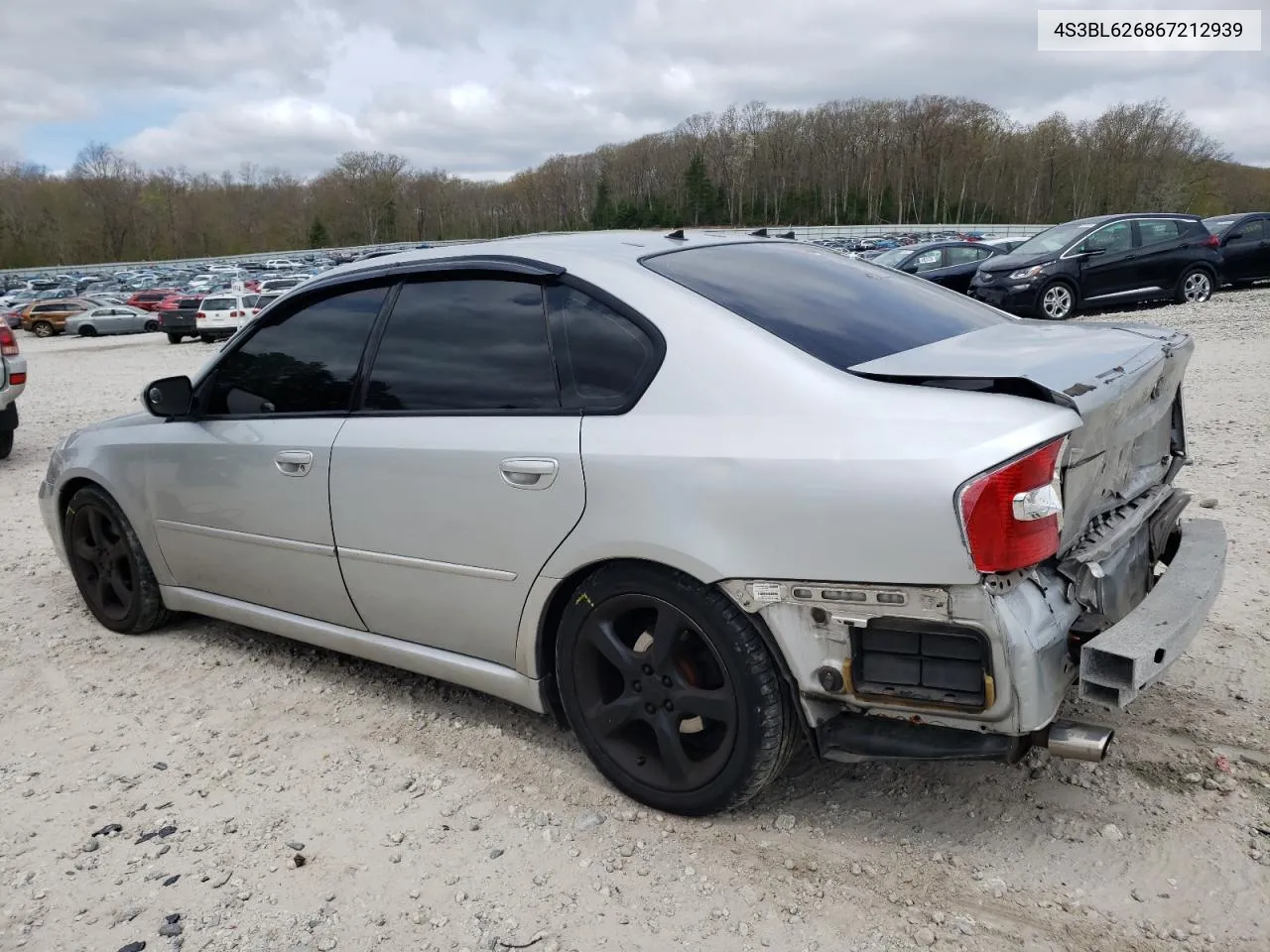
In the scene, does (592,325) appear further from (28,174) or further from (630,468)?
(28,174)

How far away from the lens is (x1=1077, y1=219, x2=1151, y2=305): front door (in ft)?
49.4

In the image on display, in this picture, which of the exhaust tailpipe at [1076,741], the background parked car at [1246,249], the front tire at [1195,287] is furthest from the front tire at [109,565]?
the background parked car at [1246,249]

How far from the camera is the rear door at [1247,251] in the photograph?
1795 cm

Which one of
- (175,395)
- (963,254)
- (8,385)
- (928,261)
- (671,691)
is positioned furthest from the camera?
(928,261)

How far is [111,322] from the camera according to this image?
36.3 m

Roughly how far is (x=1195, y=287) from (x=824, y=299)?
15.6 meters

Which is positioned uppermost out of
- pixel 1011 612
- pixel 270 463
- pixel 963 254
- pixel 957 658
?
pixel 963 254

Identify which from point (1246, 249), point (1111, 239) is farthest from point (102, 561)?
point (1246, 249)

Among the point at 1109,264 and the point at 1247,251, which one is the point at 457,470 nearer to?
the point at 1109,264

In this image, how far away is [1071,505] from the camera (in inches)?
96.2

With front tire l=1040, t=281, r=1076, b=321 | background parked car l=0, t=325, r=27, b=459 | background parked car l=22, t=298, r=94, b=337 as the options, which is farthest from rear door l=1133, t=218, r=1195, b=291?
background parked car l=22, t=298, r=94, b=337

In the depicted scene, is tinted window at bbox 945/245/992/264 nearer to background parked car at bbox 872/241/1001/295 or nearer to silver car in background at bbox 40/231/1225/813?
background parked car at bbox 872/241/1001/295

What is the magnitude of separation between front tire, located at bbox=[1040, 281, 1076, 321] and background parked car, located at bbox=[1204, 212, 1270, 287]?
5.03m

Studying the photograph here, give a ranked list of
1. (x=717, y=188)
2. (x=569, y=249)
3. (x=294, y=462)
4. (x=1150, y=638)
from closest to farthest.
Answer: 1. (x=1150, y=638)
2. (x=569, y=249)
3. (x=294, y=462)
4. (x=717, y=188)
